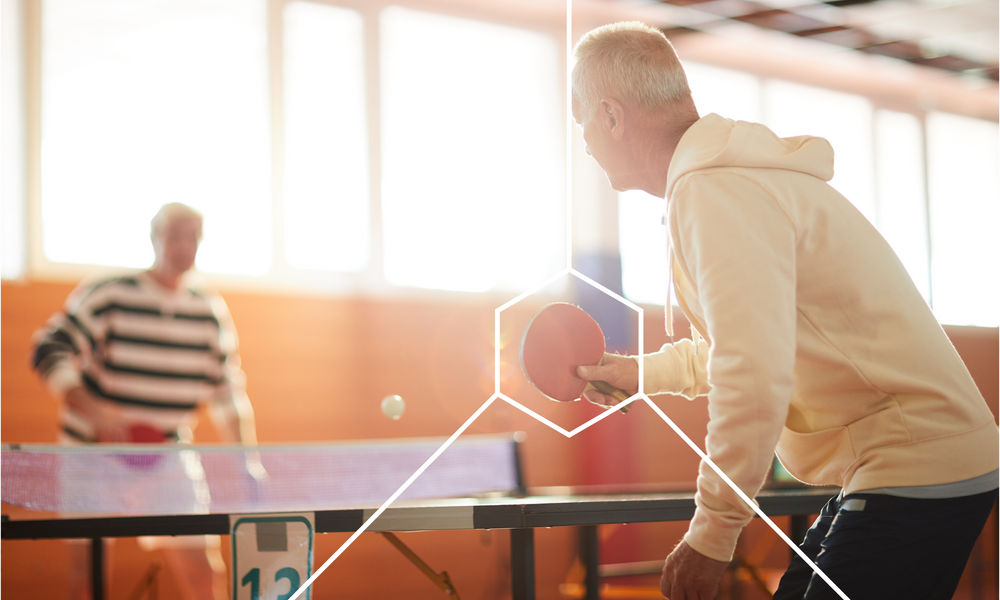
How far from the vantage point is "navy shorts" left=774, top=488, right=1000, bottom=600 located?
1.20 m

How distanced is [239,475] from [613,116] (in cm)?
219

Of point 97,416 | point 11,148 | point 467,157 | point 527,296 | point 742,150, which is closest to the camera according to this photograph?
point 742,150

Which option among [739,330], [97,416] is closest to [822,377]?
[739,330]

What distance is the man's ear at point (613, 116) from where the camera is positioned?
1426 millimetres

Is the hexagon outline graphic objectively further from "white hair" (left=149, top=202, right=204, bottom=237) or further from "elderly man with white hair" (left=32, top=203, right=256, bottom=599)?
"white hair" (left=149, top=202, right=204, bottom=237)

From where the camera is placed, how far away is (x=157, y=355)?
336cm

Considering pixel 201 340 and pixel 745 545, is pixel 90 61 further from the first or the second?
pixel 745 545

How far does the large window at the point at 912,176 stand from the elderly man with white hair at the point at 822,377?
497 cm

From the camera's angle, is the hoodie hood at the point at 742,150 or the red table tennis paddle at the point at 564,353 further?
the red table tennis paddle at the point at 564,353

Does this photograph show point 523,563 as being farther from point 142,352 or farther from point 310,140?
point 310,140

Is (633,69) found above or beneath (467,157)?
beneath

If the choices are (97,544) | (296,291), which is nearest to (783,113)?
(296,291)

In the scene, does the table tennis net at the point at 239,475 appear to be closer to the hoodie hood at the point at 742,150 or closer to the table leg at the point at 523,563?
the table leg at the point at 523,563

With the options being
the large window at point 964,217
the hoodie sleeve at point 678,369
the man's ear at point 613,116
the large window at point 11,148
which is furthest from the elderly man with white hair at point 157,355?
the large window at point 964,217
